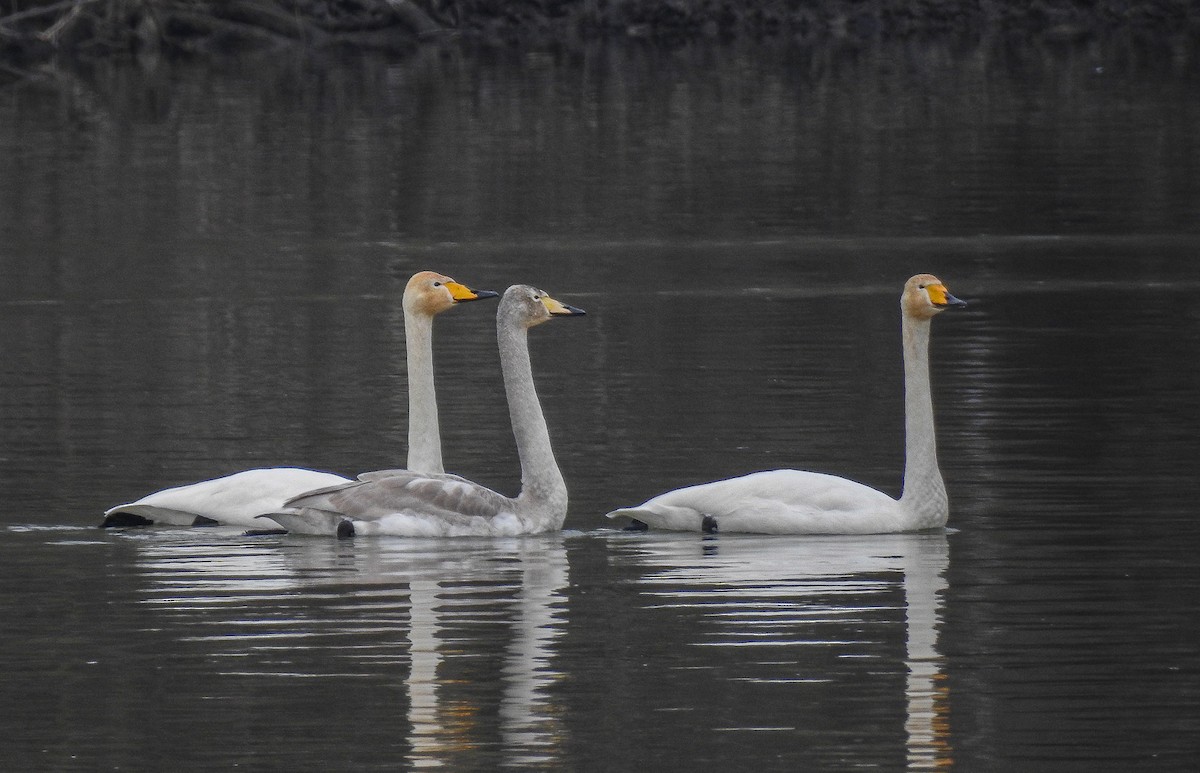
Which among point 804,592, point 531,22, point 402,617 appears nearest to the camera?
point 402,617

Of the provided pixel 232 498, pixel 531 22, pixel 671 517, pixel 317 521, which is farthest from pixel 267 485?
pixel 531 22

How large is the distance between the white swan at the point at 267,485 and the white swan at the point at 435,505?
0.13 m

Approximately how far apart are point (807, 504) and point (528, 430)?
1576 mm

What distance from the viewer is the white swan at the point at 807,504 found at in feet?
46.2

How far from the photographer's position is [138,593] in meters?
12.7

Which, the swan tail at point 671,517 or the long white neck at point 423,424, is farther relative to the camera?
the long white neck at point 423,424

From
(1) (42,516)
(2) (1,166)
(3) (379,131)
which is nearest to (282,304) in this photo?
(1) (42,516)

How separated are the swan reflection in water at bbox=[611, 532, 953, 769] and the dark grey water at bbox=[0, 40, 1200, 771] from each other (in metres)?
0.03

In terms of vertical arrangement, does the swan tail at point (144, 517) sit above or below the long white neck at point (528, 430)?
below

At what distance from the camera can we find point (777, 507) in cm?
1405

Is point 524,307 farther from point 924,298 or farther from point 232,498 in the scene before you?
point 924,298

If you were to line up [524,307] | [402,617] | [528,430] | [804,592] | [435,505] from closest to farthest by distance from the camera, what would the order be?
[402,617] < [804,592] < [435,505] < [528,430] < [524,307]

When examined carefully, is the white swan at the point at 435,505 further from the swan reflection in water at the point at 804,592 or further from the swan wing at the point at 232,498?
the swan reflection in water at the point at 804,592

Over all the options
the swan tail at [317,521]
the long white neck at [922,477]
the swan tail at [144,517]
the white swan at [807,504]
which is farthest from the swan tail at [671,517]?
the swan tail at [144,517]
